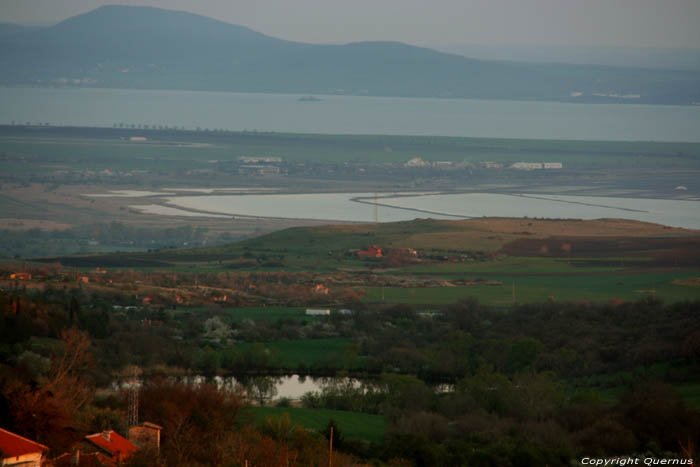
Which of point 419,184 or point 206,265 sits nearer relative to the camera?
point 206,265

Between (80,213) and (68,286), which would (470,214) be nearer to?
(80,213)

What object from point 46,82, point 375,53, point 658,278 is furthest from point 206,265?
point 375,53

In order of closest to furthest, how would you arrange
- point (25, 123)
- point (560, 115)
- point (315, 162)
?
point (315, 162) → point (25, 123) → point (560, 115)

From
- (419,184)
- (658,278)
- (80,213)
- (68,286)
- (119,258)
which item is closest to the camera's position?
Answer: (68,286)

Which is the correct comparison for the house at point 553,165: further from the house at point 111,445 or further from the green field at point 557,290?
the house at point 111,445

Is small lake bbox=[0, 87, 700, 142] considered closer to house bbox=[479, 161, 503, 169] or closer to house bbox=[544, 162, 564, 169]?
house bbox=[544, 162, 564, 169]

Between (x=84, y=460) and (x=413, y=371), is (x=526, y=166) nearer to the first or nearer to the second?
(x=413, y=371)

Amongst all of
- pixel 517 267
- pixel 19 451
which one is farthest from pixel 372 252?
pixel 19 451
